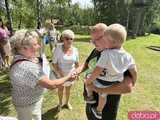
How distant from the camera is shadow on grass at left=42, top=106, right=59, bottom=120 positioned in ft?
19.6

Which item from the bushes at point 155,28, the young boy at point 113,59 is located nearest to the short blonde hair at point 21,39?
the young boy at point 113,59

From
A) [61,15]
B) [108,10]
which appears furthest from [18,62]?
[61,15]

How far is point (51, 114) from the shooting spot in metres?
6.17

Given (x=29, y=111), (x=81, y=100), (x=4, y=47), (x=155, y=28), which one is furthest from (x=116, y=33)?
(x=155, y=28)

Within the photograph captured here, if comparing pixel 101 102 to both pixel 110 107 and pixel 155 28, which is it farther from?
pixel 155 28

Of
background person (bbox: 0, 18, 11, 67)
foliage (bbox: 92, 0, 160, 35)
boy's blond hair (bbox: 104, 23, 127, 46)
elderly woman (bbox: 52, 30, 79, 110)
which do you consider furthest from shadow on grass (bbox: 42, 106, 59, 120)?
foliage (bbox: 92, 0, 160, 35)

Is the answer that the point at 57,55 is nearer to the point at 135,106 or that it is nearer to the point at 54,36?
the point at 135,106

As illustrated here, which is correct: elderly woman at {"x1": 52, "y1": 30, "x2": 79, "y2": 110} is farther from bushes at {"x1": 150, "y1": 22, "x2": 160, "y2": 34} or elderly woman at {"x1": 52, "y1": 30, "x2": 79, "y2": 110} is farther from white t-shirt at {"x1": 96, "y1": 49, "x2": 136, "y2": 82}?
bushes at {"x1": 150, "y1": 22, "x2": 160, "y2": 34}

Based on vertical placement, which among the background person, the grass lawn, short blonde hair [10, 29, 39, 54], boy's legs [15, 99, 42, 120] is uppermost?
short blonde hair [10, 29, 39, 54]

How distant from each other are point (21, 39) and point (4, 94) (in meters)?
4.64

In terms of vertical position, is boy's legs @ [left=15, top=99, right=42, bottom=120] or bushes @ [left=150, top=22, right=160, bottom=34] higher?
boy's legs @ [left=15, top=99, right=42, bottom=120]

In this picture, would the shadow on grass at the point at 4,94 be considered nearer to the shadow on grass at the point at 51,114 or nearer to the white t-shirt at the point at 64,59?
the shadow on grass at the point at 51,114

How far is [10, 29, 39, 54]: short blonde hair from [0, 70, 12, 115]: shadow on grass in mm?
3265

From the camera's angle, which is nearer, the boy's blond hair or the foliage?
the boy's blond hair
